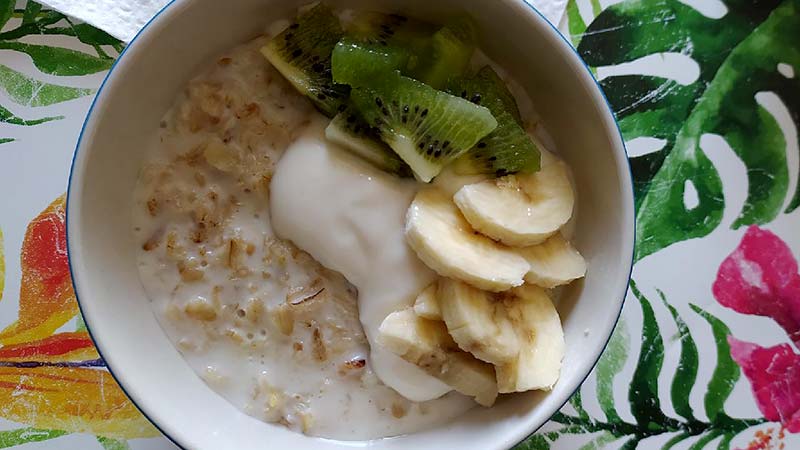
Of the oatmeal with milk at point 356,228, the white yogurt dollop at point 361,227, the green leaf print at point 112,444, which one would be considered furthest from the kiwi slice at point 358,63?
the green leaf print at point 112,444

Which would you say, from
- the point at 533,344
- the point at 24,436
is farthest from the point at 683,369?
the point at 24,436

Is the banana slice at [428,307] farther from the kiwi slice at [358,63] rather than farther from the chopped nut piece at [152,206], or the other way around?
the chopped nut piece at [152,206]

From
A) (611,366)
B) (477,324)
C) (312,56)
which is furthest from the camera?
(611,366)

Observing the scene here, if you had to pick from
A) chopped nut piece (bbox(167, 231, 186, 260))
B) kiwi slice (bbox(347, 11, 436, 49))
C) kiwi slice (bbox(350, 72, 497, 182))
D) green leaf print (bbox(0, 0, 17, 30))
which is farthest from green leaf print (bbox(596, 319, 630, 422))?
green leaf print (bbox(0, 0, 17, 30))

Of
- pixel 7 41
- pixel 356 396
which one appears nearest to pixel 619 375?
pixel 356 396

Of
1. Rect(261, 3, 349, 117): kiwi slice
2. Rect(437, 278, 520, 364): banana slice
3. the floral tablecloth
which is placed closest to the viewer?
Rect(437, 278, 520, 364): banana slice

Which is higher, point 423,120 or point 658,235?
point 423,120

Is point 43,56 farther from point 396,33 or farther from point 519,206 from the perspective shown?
point 519,206

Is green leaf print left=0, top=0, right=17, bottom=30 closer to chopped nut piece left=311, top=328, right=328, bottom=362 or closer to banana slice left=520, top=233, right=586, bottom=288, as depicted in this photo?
chopped nut piece left=311, top=328, right=328, bottom=362
